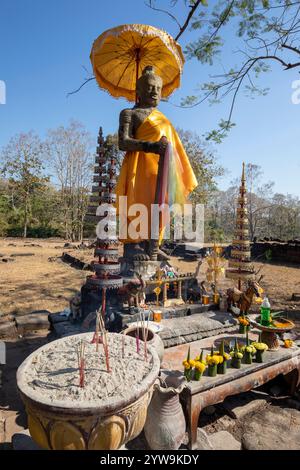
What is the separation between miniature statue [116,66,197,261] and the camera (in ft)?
15.7

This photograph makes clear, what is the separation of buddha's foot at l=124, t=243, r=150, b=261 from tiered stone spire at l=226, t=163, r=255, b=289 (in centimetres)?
172

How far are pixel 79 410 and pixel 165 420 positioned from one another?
3.90ft

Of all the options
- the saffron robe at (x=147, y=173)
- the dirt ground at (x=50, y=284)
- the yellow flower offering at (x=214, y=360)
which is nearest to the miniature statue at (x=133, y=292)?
the saffron robe at (x=147, y=173)

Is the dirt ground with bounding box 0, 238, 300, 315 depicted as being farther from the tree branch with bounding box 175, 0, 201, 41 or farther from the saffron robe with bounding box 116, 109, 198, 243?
the tree branch with bounding box 175, 0, 201, 41

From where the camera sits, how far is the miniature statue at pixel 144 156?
4793mm

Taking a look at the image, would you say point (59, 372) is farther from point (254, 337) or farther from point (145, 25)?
point (145, 25)

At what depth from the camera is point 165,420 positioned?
2.55 m

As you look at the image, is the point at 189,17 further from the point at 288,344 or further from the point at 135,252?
the point at 288,344

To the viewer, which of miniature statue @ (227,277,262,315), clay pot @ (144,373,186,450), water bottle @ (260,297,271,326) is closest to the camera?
clay pot @ (144,373,186,450)

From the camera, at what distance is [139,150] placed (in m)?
4.65

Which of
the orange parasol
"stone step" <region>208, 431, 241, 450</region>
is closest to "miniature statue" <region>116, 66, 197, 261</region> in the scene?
the orange parasol

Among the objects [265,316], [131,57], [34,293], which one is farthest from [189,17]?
[34,293]
